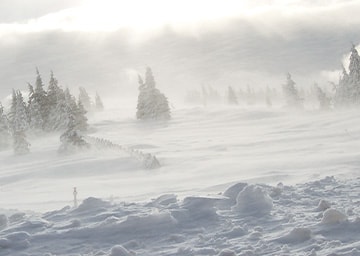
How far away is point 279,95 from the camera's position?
165 meters

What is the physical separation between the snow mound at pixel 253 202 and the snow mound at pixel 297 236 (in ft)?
4.70

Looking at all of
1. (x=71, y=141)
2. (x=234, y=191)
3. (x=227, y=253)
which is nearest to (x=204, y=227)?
(x=227, y=253)

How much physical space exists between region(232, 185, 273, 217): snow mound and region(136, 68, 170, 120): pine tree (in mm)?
55951

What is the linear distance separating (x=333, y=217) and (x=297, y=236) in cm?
82

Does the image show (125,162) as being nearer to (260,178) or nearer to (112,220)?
(260,178)

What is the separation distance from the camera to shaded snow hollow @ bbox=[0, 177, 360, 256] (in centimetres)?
657

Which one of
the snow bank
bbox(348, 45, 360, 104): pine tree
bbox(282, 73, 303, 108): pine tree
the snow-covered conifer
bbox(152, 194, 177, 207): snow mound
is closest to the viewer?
the snow bank

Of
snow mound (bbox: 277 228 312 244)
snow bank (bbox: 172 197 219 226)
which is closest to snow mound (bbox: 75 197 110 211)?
snow bank (bbox: 172 197 219 226)

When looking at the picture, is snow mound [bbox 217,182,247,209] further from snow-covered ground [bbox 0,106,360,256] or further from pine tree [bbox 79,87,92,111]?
pine tree [bbox 79,87,92,111]

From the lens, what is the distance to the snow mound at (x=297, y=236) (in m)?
6.60

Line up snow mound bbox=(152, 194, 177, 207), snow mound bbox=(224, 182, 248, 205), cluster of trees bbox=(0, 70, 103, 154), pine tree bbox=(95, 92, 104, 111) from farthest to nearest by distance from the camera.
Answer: pine tree bbox=(95, 92, 104, 111)
cluster of trees bbox=(0, 70, 103, 154)
snow mound bbox=(152, 194, 177, 207)
snow mound bbox=(224, 182, 248, 205)

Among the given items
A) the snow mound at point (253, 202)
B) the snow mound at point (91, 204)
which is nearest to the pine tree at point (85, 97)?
the snow mound at point (91, 204)

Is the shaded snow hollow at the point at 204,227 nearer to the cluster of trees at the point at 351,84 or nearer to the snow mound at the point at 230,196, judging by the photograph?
the snow mound at the point at 230,196

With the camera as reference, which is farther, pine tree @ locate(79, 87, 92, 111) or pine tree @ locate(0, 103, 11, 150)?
pine tree @ locate(79, 87, 92, 111)
